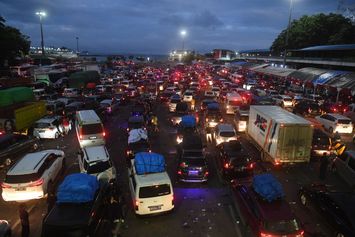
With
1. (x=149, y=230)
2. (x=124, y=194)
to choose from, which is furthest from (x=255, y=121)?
(x=149, y=230)

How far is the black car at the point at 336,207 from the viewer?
384 inches

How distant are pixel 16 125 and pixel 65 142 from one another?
376cm

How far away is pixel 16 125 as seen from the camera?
21.7 m

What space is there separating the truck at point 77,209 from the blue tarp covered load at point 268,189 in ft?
19.1

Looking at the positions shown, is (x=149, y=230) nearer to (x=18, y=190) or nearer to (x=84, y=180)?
(x=84, y=180)

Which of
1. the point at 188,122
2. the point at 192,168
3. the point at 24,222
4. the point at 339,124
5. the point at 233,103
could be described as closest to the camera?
the point at 24,222

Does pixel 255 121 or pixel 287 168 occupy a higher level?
pixel 255 121

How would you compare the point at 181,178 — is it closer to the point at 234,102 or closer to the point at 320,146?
the point at 320,146

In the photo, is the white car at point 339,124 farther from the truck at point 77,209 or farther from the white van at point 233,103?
the truck at point 77,209

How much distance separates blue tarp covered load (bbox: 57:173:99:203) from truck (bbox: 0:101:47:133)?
13.4m

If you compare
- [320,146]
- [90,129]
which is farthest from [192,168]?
[320,146]

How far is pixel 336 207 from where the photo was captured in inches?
414

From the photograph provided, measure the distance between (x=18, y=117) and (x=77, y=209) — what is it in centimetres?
1538

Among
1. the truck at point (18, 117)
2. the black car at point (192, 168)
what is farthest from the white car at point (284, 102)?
the truck at point (18, 117)
